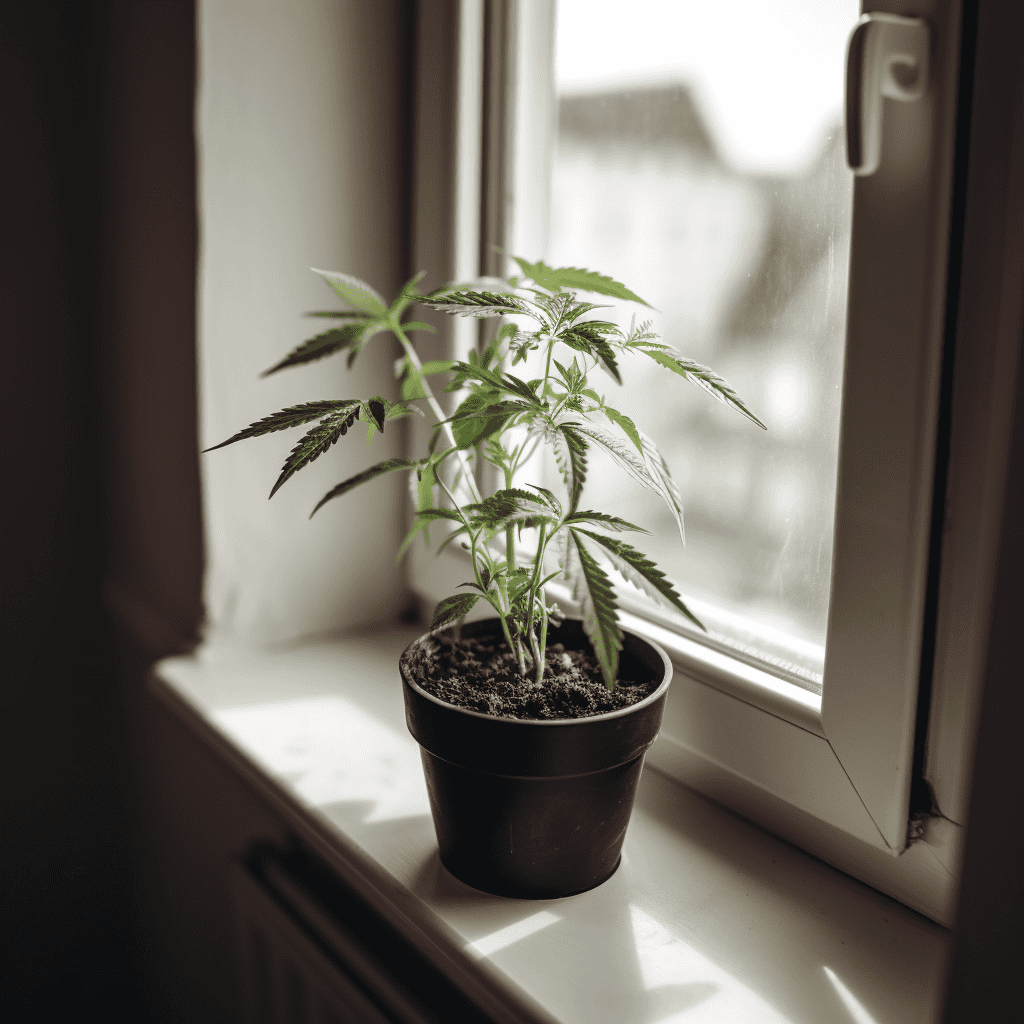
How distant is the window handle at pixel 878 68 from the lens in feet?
1.71

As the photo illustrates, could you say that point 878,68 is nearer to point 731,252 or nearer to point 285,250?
point 731,252

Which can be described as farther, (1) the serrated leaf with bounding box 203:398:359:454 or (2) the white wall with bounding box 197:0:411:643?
(2) the white wall with bounding box 197:0:411:643

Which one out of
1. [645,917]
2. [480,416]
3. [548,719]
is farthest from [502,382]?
[645,917]

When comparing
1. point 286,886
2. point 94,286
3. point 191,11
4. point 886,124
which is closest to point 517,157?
point 191,11

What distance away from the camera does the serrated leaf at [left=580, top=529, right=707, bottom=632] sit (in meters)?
0.50

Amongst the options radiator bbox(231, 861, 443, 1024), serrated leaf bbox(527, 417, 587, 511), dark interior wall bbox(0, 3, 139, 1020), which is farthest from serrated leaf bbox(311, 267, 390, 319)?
dark interior wall bbox(0, 3, 139, 1020)

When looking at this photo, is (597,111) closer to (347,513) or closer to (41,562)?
(347,513)

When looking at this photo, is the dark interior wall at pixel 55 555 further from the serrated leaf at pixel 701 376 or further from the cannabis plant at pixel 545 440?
the serrated leaf at pixel 701 376

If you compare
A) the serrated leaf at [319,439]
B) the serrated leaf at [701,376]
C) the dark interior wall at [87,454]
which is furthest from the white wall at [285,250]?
the serrated leaf at [701,376]

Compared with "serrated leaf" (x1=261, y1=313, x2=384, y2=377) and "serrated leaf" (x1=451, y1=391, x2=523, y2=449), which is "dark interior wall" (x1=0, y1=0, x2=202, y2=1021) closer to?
"serrated leaf" (x1=261, y1=313, x2=384, y2=377)

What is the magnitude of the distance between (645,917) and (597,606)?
275 mm

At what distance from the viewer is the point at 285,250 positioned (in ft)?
3.32

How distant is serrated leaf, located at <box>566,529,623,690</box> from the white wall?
1.93 ft

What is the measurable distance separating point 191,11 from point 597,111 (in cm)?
45
